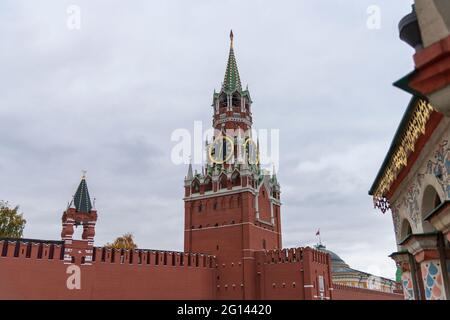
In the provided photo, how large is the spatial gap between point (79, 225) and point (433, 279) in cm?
3006

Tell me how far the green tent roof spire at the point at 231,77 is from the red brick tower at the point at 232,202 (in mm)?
149

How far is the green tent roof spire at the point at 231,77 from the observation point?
49688mm

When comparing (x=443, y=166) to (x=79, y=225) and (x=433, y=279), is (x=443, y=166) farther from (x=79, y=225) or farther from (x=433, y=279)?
(x=79, y=225)

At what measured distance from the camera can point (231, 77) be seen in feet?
167

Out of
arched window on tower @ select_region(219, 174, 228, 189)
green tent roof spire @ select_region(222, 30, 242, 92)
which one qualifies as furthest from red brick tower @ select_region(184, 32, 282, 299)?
green tent roof spire @ select_region(222, 30, 242, 92)

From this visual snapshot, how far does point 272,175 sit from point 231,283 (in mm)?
13655

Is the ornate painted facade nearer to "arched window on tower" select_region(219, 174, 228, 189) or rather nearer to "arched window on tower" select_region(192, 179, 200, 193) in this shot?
"arched window on tower" select_region(219, 174, 228, 189)

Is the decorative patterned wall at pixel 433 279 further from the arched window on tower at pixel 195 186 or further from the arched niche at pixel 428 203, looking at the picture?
the arched window on tower at pixel 195 186

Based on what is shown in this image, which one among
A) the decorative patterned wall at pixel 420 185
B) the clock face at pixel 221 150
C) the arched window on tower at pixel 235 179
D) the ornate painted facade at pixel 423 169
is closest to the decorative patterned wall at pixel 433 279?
the ornate painted facade at pixel 423 169

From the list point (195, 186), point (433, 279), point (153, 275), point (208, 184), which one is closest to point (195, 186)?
point (195, 186)
